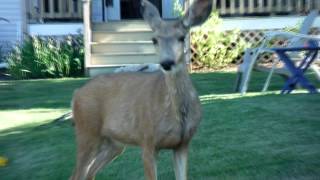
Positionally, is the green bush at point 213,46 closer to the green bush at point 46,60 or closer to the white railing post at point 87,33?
the white railing post at point 87,33

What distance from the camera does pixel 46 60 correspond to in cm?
1805

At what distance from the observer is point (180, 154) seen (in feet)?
19.0

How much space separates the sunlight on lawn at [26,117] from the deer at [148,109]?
178 inches

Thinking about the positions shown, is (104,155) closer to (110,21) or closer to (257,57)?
(257,57)

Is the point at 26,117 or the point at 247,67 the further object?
the point at 247,67

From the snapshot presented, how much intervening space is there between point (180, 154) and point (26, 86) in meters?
10.7

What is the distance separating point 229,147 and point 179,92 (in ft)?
7.99

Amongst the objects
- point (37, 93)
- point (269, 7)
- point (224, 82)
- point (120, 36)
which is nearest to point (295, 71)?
point (224, 82)

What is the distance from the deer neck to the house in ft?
38.9

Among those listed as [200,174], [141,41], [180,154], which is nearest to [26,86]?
[141,41]

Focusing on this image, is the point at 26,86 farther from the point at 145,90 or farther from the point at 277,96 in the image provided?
the point at 145,90

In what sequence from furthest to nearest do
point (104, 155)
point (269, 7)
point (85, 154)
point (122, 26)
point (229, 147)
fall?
point (269, 7), point (122, 26), point (229, 147), point (104, 155), point (85, 154)

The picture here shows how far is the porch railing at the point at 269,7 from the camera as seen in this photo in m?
20.0

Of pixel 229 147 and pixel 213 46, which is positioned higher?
pixel 213 46
